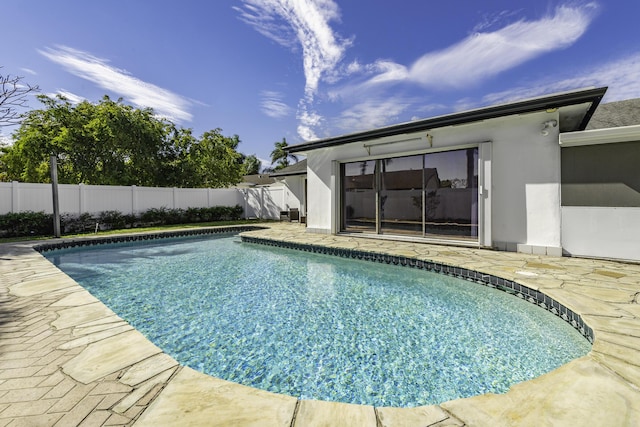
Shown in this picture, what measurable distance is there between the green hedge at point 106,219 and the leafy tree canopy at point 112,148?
291 centimetres

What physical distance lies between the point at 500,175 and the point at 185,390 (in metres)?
7.58

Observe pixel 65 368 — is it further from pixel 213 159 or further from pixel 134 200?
pixel 213 159

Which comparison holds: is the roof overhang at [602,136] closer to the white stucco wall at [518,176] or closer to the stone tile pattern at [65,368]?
the white stucco wall at [518,176]

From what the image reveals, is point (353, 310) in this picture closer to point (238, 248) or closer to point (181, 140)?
point (238, 248)

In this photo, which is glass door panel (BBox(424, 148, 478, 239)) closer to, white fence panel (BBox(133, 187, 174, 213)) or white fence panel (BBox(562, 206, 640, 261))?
white fence panel (BBox(562, 206, 640, 261))

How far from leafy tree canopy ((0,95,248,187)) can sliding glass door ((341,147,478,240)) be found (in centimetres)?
1207

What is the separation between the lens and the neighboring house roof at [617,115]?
9.30 m

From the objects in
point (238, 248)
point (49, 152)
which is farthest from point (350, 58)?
point (49, 152)

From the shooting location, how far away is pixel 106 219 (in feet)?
42.1

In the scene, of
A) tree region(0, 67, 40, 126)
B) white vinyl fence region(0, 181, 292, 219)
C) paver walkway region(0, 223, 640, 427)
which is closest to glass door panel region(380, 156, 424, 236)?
paver walkway region(0, 223, 640, 427)

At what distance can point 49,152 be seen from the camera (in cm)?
1428

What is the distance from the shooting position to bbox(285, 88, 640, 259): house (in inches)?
231

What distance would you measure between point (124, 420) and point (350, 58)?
1472 cm

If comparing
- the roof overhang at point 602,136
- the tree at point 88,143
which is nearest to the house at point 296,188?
the tree at point 88,143
